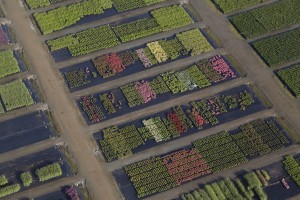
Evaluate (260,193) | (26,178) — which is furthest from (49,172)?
(260,193)

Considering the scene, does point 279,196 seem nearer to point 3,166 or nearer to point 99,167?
point 99,167

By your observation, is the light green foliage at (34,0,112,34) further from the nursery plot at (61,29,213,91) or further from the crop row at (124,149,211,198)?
the crop row at (124,149,211,198)

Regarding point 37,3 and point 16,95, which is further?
point 37,3

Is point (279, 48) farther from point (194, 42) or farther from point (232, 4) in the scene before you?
point (194, 42)

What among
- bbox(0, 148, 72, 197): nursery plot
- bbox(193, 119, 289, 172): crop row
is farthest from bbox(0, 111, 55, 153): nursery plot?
bbox(193, 119, 289, 172): crop row

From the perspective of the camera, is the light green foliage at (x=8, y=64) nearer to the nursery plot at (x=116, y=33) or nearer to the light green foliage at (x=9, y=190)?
the nursery plot at (x=116, y=33)

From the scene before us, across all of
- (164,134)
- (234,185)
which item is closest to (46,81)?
(164,134)

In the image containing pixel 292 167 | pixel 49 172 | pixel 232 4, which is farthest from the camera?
pixel 232 4
